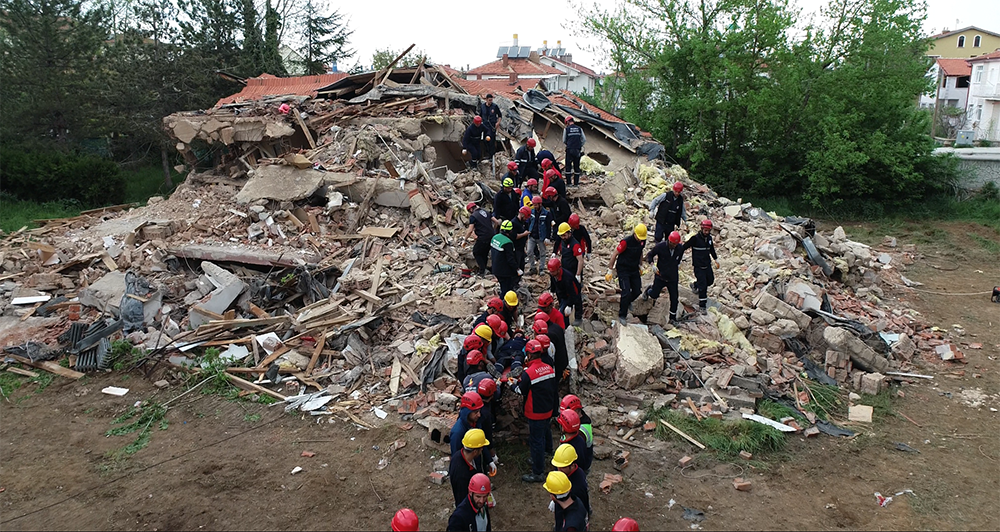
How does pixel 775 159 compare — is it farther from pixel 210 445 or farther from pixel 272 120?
pixel 210 445

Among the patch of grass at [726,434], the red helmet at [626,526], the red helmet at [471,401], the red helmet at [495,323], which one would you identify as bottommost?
the patch of grass at [726,434]

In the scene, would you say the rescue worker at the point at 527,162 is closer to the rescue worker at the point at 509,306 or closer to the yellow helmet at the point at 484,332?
the rescue worker at the point at 509,306

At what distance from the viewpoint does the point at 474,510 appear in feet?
14.7

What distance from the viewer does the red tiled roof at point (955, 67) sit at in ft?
129

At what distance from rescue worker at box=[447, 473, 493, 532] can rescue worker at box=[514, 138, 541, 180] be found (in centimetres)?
845

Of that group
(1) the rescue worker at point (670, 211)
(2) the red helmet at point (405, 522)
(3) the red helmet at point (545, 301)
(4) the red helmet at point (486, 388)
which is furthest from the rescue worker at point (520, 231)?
(2) the red helmet at point (405, 522)

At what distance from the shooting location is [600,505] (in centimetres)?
601

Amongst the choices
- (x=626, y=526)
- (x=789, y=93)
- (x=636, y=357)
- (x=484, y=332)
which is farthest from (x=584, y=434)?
(x=789, y=93)

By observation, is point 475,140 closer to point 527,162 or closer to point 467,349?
point 527,162

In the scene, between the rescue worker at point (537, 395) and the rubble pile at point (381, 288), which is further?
the rubble pile at point (381, 288)

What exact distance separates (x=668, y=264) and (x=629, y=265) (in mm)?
601

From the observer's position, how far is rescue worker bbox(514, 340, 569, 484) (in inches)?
236

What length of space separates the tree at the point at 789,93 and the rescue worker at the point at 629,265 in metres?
13.8

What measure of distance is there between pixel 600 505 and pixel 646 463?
100 centimetres
